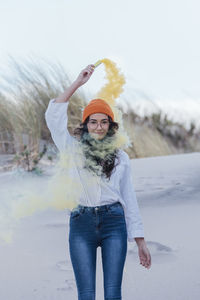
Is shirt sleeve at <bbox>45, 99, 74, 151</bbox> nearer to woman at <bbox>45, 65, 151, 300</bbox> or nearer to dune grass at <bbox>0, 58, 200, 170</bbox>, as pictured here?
woman at <bbox>45, 65, 151, 300</bbox>

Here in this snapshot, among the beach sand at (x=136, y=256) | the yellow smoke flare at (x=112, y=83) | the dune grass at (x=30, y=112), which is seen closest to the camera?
the yellow smoke flare at (x=112, y=83)

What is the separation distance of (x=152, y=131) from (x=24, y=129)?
4.12 m

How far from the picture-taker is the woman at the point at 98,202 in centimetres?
212

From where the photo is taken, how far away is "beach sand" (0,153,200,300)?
9.99ft

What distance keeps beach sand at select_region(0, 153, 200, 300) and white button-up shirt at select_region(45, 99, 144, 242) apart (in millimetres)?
937

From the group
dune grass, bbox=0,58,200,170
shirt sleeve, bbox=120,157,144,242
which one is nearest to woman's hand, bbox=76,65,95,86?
shirt sleeve, bbox=120,157,144,242

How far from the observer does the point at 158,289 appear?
303 centimetres

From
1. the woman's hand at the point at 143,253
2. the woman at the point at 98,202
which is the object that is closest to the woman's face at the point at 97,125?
the woman at the point at 98,202

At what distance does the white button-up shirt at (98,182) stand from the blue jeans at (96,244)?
55 mm

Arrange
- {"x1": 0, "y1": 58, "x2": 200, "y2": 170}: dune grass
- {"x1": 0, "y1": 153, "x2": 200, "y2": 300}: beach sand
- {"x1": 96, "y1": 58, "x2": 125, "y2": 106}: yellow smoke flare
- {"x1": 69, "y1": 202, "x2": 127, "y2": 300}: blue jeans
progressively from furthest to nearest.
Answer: {"x1": 0, "y1": 58, "x2": 200, "y2": 170}: dune grass < {"x1": 0, "y1": 153, "x2": 200, "y2": 300}: beach sand < {"x1": 96, "y1": 58, "x2": 125, "y2": 106}: yellow smoke flare < {"x1": 69, "y1": 202, "x2": 127, "y2": 300}: blue jeans

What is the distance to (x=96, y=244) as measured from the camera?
2.15m

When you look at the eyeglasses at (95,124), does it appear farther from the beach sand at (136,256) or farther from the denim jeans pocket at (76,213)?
the beach sand at (136,256)

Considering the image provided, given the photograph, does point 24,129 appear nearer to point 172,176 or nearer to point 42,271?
point 172,176

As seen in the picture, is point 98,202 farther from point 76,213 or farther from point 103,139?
point 103,139
